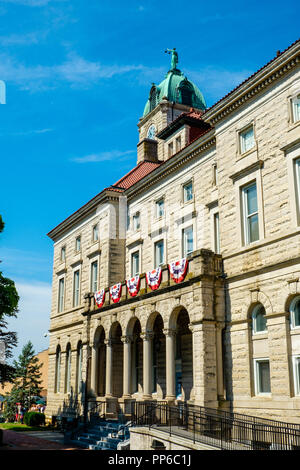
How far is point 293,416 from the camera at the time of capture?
1666 cm

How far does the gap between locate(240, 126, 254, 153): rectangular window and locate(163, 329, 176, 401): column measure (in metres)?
8.58

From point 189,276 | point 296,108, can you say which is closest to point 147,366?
point 189,276

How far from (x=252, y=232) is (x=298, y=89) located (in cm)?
564

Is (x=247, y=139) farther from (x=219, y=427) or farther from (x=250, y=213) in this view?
(x=219, y=427)

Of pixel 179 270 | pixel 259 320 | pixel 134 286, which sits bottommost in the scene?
pixel 259 320

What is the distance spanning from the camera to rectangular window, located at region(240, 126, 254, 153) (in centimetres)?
2112

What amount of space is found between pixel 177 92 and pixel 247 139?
94.7 ft

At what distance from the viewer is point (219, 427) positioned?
18.8 meters

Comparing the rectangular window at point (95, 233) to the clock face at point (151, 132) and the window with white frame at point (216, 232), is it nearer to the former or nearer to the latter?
the window with white frame at point (216, 232)

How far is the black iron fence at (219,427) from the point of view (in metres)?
15.8

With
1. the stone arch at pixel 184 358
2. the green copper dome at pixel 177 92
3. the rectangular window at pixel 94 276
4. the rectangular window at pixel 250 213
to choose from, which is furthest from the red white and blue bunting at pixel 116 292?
the green copper dome at pixel 177 92

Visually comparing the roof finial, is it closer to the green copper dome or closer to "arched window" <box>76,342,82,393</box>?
the green copper dome

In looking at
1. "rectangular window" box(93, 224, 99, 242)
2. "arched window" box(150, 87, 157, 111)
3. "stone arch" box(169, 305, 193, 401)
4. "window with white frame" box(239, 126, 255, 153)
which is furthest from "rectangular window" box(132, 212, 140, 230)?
"arched window" box(150, 87, 157, 111)
